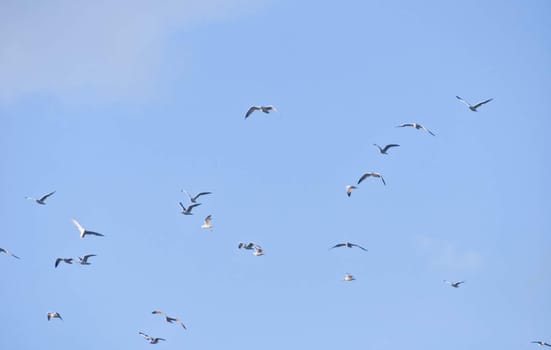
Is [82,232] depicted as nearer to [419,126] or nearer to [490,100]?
[419,126]

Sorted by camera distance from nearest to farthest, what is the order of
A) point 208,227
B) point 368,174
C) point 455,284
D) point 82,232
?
point 82,232, point 368,174, point 208,227, point 455,284

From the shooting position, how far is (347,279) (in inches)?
4082

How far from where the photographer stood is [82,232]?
84250 millimetres

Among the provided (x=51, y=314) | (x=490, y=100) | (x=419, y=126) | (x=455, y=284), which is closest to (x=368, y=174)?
(x=419, y=126)

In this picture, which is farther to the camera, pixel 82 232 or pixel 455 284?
pixel 455 284

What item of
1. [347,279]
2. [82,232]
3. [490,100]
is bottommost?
[82,232]

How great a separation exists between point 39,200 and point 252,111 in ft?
62.7

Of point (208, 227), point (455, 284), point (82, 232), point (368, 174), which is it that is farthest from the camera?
point (455, 284)

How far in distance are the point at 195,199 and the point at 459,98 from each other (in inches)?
909

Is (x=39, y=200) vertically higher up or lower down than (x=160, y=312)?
higher up

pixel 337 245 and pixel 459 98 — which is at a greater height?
pixel 459 98

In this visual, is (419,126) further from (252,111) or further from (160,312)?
(160,312)

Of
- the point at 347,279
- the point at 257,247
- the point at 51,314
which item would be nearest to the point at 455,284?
the point at 347,279

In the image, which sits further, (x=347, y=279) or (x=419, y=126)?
(x=347, y=279)
